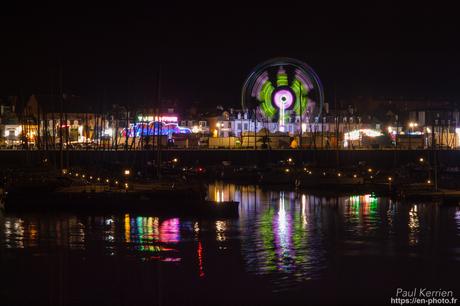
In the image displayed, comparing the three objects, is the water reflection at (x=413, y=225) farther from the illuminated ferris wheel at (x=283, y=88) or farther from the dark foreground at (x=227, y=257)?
the illuminated ferris wheel at (x=283, y=88)

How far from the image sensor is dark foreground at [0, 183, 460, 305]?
28188 mm

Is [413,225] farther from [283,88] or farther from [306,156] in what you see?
[283,88]

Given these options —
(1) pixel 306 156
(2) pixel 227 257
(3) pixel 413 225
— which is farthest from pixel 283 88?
(2) pixel 227 257

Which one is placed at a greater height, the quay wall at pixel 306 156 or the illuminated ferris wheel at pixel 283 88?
the illuminated ferris wheel at pixel 283 88

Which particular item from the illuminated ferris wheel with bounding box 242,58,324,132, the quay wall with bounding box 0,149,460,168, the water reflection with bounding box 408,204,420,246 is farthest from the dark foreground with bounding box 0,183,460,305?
the illuminated ferris wheel with bounding box 242,58,324,132

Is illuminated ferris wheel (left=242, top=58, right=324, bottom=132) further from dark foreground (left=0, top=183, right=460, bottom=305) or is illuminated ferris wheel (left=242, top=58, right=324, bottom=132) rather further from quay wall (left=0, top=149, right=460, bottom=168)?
dark foreground (left=0, top=183, right=460, bottom=305)

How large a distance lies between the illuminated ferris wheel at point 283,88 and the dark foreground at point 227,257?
4265 centimetres

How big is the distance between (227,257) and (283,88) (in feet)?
198

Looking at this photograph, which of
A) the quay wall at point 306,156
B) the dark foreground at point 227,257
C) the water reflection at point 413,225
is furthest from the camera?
the quay wall at point 306,156

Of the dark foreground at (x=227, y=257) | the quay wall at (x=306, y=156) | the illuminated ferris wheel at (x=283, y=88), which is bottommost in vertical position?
the dark foreground at (x=227, y=257)

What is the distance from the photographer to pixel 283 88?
92.9 meters

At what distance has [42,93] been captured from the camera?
4633 inches

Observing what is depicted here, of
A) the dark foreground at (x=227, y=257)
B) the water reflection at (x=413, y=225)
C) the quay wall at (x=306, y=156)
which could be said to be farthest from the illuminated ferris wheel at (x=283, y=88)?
the dark foreground at (x=227, y=257)

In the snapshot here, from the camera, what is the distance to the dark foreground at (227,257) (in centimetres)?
2819
